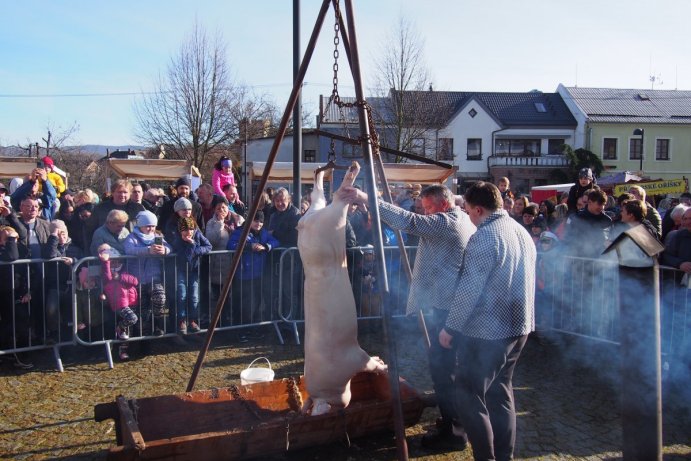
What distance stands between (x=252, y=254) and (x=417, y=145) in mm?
26182

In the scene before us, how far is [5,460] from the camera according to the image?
13.0 feet

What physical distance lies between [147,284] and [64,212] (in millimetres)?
2744

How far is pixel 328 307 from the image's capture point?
3.82 metres

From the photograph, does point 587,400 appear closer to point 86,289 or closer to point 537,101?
point 86,289

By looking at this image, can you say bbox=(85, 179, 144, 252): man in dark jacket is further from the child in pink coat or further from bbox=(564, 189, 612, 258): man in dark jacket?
bbox=(564, 189, 612, 258): man in dark jacket

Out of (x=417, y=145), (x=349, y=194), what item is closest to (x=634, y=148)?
(x=417, y=145)

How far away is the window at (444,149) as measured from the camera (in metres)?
35.8

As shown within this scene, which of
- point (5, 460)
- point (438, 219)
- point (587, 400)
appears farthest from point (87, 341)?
point (587, 400)

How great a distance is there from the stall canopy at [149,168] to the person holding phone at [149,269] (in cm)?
759

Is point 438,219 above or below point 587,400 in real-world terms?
above

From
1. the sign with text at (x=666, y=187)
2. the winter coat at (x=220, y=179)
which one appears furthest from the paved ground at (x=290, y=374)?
the sign with text at (x=666, y=187)

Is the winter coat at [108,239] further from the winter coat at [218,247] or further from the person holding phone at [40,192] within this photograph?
the person holding phone at [40,192]

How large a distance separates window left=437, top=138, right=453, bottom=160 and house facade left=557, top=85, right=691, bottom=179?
994 centimetres

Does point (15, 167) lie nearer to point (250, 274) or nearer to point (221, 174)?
point (221, 174)
